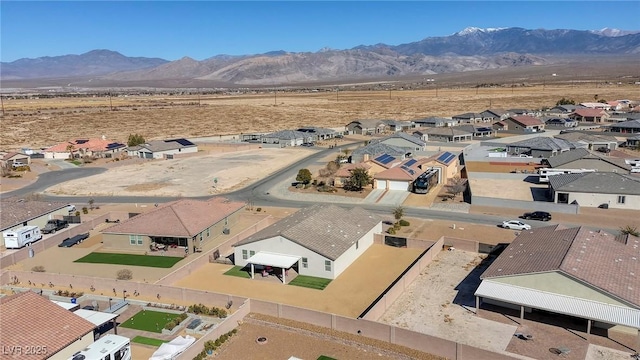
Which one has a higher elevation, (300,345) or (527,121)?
(527,121)

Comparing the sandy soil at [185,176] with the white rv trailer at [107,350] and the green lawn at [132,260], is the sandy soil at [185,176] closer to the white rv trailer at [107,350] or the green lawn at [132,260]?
the green lawn at [132,260]

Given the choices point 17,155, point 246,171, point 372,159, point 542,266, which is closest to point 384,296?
point 542,266

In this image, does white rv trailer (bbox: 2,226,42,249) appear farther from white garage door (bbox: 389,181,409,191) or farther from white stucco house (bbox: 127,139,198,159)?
white stucco house (bbox: 127,139,198,159)

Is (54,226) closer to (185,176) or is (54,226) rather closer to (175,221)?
(175,221)

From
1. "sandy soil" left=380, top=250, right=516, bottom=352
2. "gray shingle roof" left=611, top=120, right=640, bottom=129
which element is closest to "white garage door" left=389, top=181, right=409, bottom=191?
"sandy soil" left=380, top=250, right=516, bottom=352

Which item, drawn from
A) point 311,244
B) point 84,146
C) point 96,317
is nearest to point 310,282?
point 311,244

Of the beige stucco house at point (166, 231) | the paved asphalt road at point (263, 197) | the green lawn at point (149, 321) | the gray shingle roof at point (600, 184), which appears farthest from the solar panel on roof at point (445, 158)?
the green lawn at point (149, 321)
